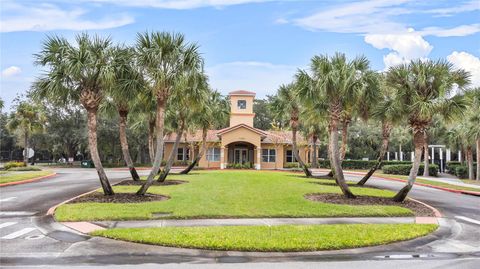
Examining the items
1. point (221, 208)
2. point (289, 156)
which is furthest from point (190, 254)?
point (289, 156)

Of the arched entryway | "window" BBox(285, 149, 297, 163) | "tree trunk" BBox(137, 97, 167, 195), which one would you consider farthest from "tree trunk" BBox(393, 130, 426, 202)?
"window" BBox(285, 149, 297, 163)

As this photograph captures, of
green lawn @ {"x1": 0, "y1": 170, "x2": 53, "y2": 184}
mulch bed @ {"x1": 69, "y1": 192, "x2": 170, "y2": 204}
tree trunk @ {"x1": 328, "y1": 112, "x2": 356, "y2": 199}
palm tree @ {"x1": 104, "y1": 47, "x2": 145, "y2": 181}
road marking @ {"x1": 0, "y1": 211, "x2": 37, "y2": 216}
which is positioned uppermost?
palm tree @ {"x1": 104, "y1": 47, "x2": 145, "y2": 181}

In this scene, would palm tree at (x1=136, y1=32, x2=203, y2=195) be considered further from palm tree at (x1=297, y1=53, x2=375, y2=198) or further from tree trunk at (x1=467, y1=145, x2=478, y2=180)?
tree trunk at (x1=467, y1=145, x2=478, y2=180)

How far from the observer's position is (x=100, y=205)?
13.9 metres

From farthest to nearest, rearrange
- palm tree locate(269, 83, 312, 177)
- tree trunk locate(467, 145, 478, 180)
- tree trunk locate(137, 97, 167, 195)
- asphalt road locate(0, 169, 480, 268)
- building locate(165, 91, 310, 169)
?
building locate(165, 91, 310, 169)
tree trunk locate(467, 145, 478, 180)
palm tree locate(269, 83, 312, 177)
tree trunk locate(137, 97, 167, 195)
asphalt road locate(0, 169, 480, 268)

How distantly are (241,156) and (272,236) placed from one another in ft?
124

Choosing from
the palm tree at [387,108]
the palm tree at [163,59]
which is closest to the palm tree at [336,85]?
the palm tree at [387,108]

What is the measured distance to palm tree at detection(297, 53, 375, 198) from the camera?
54.1 feet

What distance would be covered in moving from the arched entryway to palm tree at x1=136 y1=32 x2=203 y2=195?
30.4 metres

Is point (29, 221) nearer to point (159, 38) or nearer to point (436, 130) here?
point (159, 38)

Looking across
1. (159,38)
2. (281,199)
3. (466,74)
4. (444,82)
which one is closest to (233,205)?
(281,199)

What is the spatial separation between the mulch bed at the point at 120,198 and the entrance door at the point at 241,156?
1203 inches

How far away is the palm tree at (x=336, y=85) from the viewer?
→ 54.1 feet

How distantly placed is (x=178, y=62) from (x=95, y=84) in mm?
3398
